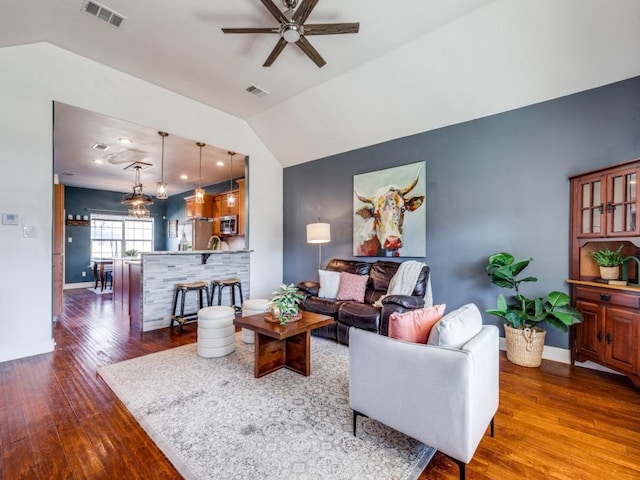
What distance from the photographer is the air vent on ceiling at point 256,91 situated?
Result: 4.38 meters

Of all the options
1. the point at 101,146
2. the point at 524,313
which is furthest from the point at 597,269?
the point at 101,146

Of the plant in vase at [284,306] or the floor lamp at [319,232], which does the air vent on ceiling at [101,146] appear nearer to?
the floor lamp at [319,232]

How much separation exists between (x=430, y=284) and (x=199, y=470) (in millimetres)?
3290

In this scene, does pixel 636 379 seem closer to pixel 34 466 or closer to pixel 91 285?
pixel 34 466

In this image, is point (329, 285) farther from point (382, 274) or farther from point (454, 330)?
point (454, 330)

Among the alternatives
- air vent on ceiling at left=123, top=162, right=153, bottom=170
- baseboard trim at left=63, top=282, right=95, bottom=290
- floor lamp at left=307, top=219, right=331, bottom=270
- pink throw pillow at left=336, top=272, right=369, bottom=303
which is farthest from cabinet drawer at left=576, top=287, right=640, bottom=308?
baseboard trim at left=63, top=282, right=95, bottom=290

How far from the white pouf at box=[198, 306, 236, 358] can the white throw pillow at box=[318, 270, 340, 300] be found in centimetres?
150

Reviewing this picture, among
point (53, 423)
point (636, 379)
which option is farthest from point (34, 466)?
point (636, 379)

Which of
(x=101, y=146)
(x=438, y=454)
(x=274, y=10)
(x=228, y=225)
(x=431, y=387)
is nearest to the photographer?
(x=431, y=387)

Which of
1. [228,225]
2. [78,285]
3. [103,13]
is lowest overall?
[78,285]

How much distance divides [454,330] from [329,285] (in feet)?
9.11

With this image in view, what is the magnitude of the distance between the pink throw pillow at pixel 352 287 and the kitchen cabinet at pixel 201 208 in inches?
190

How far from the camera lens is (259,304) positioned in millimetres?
3523

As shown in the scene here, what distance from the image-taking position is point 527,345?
120 inches
